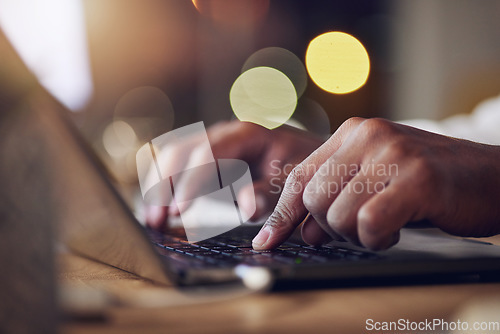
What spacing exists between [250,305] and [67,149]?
0.16m

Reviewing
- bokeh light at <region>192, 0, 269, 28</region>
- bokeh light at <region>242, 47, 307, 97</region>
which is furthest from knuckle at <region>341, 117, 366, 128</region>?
bokeh light at <region>192, 0, 269, 28</region>

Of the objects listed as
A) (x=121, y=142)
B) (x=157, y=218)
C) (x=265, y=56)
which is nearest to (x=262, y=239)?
(x=157, y=218)

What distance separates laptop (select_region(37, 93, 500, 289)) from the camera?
0.29 metres

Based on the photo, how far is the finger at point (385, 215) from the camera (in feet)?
1.17

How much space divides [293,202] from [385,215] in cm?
10

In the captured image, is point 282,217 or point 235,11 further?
point 235,11

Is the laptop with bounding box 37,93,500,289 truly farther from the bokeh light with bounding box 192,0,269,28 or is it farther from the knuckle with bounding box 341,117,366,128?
the bokeh light with bounding box 192,0,269,28

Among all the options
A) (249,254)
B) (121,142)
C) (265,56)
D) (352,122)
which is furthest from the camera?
(265,56)

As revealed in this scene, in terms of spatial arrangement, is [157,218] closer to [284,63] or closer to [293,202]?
[293,202]

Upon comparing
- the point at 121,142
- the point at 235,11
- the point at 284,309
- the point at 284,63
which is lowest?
the point at 284,309

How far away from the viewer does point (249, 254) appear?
36cm

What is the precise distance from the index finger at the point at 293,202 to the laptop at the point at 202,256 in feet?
0.05

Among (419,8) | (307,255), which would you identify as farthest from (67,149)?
(419,8)

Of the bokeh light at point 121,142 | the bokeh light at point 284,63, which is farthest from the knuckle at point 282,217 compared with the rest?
the bokeh light at point 284,63
